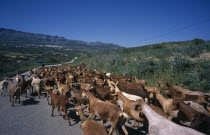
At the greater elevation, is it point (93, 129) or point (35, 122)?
point (93, 129)

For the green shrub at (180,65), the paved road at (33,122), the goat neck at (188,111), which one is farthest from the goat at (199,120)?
the green shrub at (180,65)

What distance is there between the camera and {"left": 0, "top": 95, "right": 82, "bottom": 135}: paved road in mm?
4543

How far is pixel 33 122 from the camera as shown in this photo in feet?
17.2

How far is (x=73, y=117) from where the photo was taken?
223 inches

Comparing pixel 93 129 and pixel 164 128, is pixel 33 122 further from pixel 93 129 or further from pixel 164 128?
pixel 164 128

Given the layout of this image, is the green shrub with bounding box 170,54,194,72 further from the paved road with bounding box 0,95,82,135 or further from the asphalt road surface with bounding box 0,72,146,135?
the paved road with bounding box 0,95,82,135

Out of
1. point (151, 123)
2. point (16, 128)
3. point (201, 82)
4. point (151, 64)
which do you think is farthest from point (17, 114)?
point (151, 64)

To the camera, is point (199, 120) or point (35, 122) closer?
point (199, 120)

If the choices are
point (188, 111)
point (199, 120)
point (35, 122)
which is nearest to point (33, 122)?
point (35, 122)

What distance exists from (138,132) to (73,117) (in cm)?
251

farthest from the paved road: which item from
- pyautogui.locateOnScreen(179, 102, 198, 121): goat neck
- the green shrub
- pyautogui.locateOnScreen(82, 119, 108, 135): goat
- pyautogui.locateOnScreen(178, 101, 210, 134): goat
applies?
the green shrub

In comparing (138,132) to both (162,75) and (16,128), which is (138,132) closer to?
(16,128)

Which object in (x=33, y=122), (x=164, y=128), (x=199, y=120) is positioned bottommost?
(x=33, y=122)

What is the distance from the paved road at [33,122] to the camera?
454 cm
